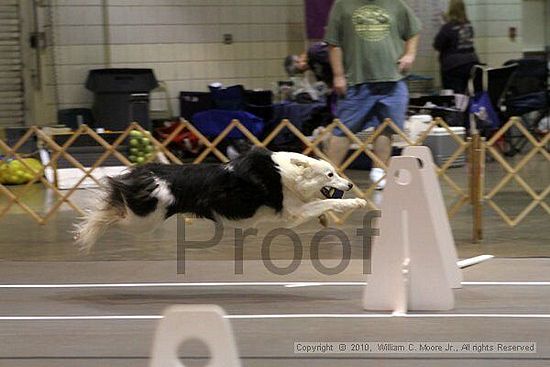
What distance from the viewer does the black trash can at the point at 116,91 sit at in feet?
41.0

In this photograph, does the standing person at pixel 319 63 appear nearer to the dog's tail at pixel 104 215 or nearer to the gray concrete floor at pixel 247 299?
the gray concrete floor at pixel 247 299

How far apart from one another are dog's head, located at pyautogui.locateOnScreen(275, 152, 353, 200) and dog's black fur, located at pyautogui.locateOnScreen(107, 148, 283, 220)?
6 cm

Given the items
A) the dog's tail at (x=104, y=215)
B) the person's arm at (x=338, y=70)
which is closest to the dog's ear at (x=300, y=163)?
the dog's tail at (x=104, y=215)

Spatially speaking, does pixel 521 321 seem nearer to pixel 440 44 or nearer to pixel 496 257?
pixel 496 257

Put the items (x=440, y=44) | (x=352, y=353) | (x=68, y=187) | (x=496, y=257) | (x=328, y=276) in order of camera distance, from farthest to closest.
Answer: (x=440, y=44), (x=68, y=187), (x=496, y=257), (x=328, y=276), (x=352, y=353)

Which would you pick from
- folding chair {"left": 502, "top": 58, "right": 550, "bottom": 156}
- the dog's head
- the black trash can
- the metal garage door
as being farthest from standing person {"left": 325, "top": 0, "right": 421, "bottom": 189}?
the metal garage door

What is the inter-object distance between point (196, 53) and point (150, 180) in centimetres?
820

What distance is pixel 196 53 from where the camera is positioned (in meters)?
13.8

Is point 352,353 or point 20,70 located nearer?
point 352,353

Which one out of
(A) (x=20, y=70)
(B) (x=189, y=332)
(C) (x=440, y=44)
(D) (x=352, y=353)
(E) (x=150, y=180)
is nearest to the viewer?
(B) (x=189, y=332)

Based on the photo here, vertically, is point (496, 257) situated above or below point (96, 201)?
below

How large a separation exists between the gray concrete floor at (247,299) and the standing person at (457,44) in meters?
4.16

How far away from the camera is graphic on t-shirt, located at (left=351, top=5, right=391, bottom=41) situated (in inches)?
308

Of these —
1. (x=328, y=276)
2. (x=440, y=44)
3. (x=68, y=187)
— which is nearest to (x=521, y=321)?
(x=328, y=276)
